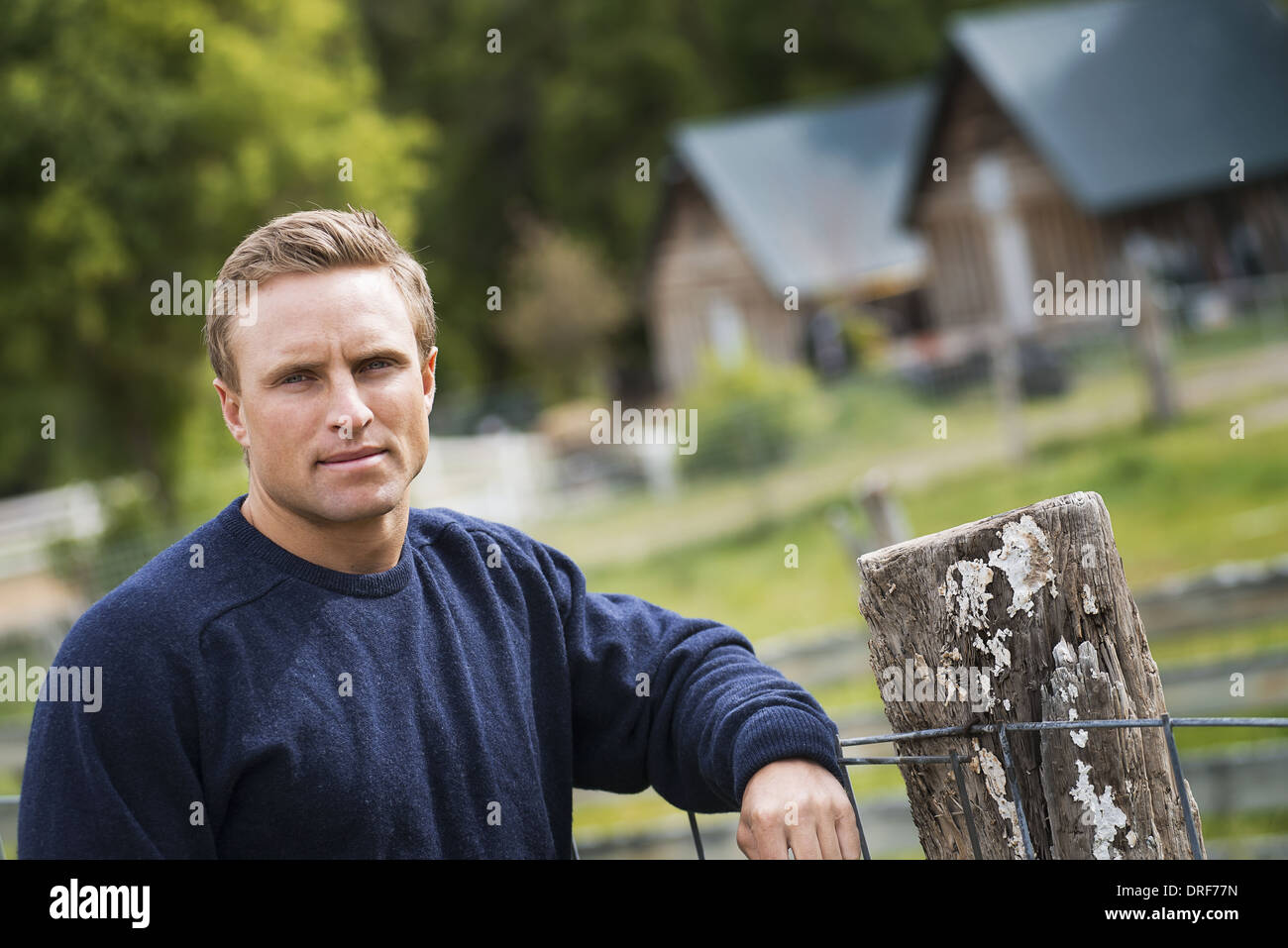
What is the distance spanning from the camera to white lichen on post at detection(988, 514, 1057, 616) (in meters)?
1.99

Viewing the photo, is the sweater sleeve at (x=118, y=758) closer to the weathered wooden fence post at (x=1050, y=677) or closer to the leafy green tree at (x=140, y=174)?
the weathered wooden fence post at (x=1050, y=677)

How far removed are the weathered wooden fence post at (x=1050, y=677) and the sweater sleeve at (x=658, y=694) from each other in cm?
26

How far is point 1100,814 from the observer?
1.99 metres

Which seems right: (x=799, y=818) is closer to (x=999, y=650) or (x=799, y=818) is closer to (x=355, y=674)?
(x=999, y=650)

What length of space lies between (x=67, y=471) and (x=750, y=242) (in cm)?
1419

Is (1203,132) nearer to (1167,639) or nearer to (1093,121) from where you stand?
(1093,121)

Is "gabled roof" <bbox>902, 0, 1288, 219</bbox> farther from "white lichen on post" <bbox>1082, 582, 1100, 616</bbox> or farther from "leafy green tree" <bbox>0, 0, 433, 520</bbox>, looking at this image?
"white lichen on post" <bbox>1082, 582, 1100, 616</bbox>

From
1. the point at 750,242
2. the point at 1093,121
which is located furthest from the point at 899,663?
the point at 750,242

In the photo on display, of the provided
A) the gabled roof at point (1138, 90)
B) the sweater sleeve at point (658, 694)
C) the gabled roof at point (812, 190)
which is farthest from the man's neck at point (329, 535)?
the gabled roof at point (812, 190)

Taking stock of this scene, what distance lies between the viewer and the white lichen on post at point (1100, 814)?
1.98m

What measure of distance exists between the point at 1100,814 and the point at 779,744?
484 millimetres

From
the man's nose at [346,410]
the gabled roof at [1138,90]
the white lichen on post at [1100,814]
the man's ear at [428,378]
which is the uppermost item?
the gabled roof at [1138,90]

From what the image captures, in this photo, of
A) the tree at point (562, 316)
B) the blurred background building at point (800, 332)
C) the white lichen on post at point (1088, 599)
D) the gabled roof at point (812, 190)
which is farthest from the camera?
the tree at point (562, 316)

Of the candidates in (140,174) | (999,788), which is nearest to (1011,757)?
(999,788)
